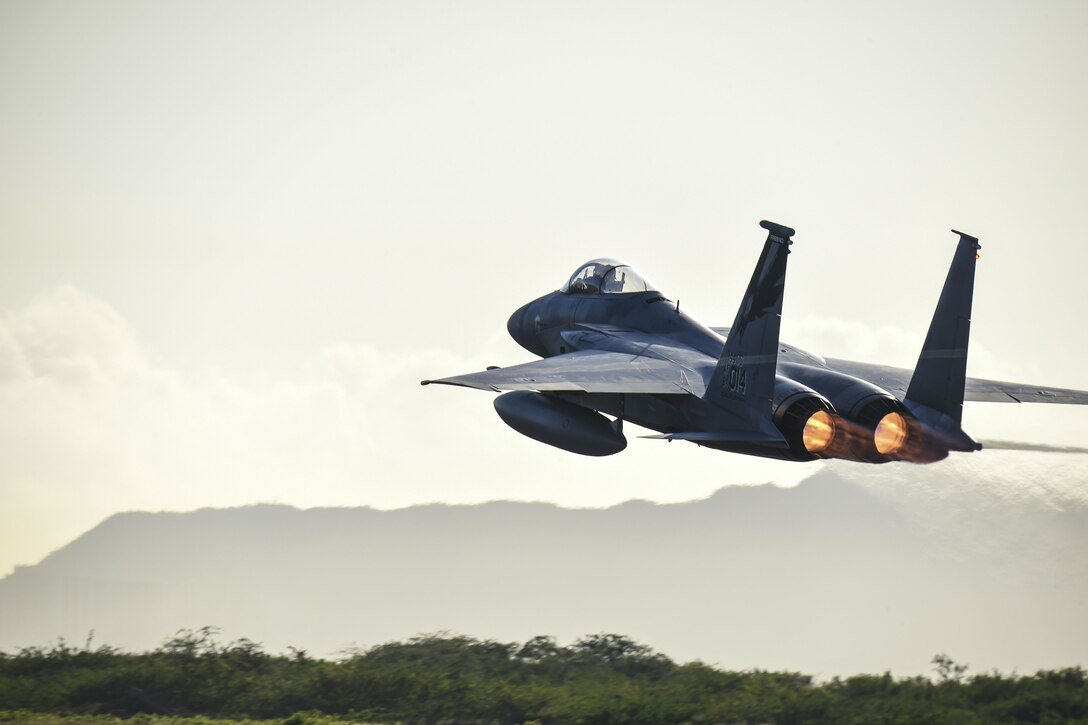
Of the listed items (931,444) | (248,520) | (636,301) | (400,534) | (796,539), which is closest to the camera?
(931,444)

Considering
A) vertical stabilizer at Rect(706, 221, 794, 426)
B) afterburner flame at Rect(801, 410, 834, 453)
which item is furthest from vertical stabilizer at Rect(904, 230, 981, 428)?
vertical stabilizer at Rect(706, 221, 794, 426)

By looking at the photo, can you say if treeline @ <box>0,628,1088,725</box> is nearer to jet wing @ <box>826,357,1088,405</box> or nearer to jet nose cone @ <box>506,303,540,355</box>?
jet wing @ <box>826,357,1088,405</box>

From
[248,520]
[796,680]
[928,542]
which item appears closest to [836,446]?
[796,680]

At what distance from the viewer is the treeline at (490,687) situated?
26.9 meters

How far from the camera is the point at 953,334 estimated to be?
26.3m

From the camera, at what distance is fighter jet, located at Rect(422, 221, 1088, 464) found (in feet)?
83.5

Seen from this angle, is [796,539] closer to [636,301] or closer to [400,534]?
[636,301]

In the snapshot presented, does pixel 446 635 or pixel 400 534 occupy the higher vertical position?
pixel 400 534

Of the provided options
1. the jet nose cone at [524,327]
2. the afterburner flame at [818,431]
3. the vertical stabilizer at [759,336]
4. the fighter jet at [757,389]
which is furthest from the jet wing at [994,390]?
the jet nose cone at [524,327]

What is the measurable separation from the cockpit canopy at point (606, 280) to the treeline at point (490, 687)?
9.07m

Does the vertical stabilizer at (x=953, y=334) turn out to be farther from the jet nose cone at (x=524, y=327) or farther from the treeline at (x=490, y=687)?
the jet nose cone at (x=524, y=327)

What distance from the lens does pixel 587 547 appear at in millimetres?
40875

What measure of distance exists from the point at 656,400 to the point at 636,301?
511 cm

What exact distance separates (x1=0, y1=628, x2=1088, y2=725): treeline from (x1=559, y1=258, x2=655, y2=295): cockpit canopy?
907cm
